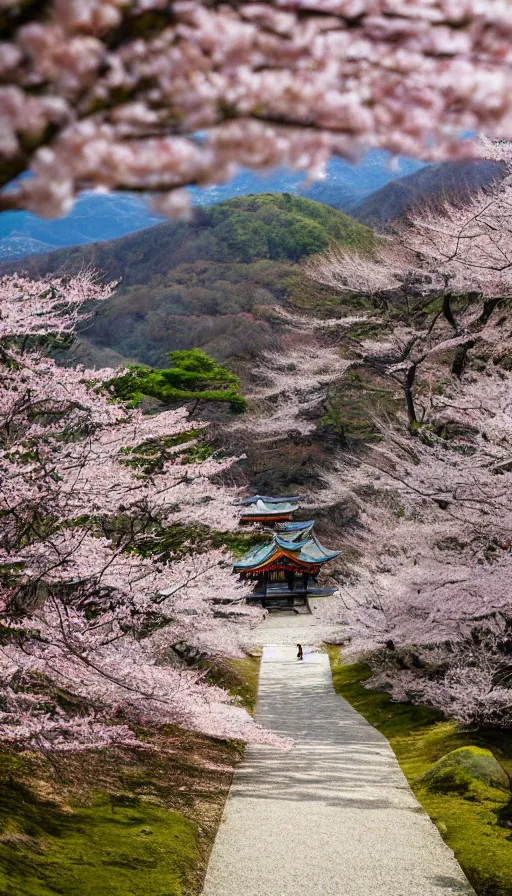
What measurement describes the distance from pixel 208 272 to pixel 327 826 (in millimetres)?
41378

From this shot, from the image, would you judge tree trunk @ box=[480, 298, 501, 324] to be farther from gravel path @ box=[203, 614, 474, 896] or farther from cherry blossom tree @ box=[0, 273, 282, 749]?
gravel path @ box=[203, 614, 474, 896]

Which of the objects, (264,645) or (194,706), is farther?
(264,645)

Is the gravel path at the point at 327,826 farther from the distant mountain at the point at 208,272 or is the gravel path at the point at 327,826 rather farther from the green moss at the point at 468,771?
the distant mountain at the point at 208,272

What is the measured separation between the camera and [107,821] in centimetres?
567

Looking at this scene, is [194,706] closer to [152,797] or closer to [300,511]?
[152,797]

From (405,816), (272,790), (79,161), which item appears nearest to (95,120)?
(79,161)

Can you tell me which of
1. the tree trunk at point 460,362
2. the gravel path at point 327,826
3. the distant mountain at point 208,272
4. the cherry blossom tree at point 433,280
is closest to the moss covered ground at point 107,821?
the gravel path at point 327,826

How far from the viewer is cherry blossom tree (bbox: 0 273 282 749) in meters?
4.57

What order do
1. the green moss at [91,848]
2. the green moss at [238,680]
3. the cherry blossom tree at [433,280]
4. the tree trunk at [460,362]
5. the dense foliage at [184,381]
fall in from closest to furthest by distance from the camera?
the green moss at [91,848]
the cherry blossom tree at [433,280]
the tree trunk at [460,362]
the green moss at [238,680]
the dense foliage at [184,381]

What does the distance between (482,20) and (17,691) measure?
5432 mm

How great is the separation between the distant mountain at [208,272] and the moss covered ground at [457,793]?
1723cm

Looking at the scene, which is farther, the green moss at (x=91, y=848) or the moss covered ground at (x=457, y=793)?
the moss covered ground at (x=457, y=793)

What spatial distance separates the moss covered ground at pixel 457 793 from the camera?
18.7ft

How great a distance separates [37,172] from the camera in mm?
881
